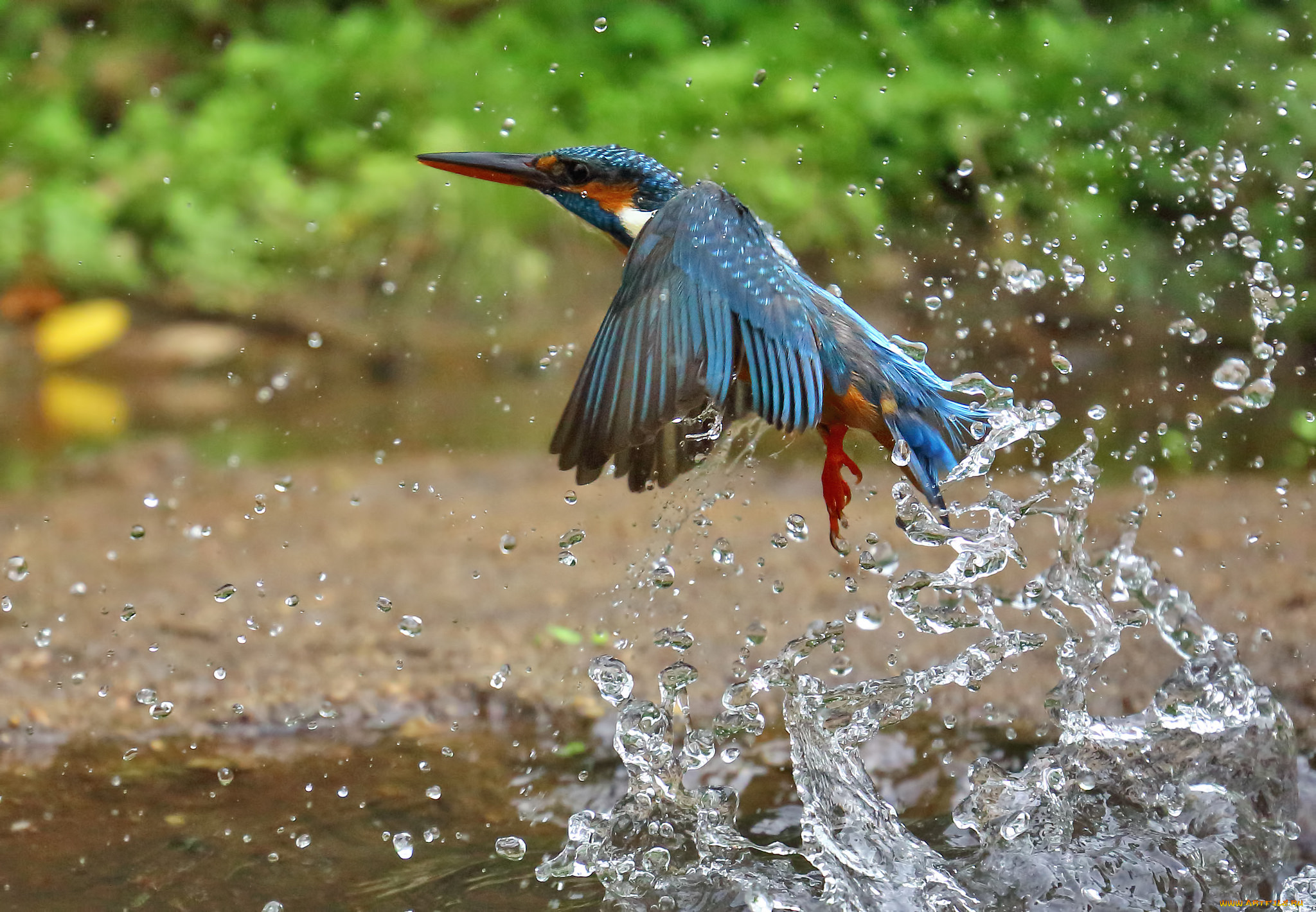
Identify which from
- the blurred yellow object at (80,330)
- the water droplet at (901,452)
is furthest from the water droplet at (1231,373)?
the blurred yellow object at (80,330)

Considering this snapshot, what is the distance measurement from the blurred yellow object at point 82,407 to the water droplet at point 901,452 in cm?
398

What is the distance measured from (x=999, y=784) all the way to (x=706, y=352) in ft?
2.70

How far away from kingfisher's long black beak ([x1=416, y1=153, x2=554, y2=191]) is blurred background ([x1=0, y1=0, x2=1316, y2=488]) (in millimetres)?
2665

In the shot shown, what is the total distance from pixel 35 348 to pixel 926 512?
18.7 ft

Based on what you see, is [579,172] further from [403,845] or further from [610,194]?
[403,845]

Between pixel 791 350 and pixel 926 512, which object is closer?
pixel 791 350

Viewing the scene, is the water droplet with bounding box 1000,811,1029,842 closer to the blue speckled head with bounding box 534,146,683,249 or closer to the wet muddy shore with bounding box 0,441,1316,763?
the wet muddy shore with bounding box 0,441,1316,763

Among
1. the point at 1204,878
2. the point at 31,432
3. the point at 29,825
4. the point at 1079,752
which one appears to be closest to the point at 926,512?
the point at 1079,752

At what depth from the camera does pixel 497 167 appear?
235 cm

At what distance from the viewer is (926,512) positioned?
7.64ft

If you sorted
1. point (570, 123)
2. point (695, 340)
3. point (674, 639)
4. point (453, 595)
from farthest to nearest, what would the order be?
1. point (570, 123)
2. point (453, 595)
3. point (674, 639)
4. point (695, 340)

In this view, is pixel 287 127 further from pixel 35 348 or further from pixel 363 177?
pixel 35 348

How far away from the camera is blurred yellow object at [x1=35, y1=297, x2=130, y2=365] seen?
662 cm

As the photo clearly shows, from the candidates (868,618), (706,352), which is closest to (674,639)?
(868,618)
